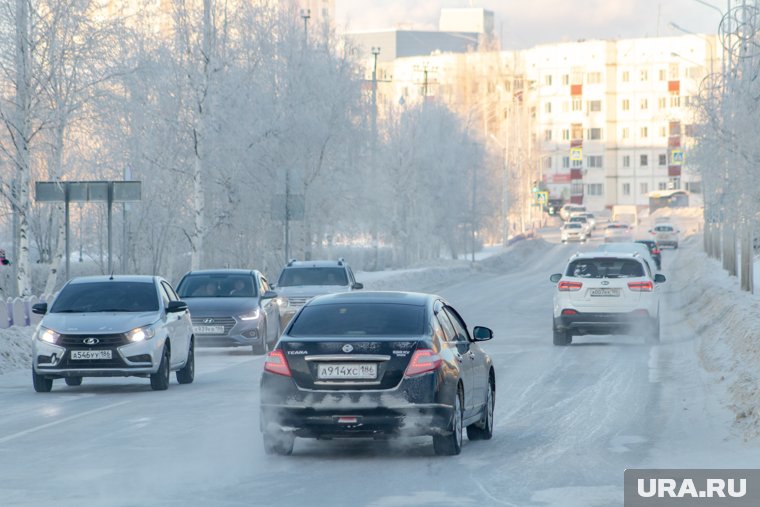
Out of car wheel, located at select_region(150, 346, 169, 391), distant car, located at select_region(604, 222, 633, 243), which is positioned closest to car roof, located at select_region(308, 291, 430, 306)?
car wheel, located at select_region(150, 346, 169, 391)

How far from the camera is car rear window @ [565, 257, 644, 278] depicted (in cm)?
2878

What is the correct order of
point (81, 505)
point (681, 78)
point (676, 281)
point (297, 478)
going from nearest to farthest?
point (81, 505)
point (297, 478)
point (676, 281)
point (681, 78)

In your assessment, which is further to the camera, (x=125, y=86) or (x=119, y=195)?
(x=125, y=86)

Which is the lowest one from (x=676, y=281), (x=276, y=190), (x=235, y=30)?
(x=676, y=281)

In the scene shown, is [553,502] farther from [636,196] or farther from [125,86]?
[636,196]

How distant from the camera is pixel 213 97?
157 feet

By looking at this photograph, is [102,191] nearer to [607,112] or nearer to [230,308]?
[230,308]

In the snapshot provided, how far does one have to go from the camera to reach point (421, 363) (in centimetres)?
1224

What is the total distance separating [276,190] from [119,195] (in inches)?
871

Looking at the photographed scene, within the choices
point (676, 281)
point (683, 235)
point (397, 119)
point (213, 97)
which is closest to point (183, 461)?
point (213, 97)

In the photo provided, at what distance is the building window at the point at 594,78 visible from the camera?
595 feet

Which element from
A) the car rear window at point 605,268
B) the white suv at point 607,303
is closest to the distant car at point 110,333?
the white suv at point 607,303

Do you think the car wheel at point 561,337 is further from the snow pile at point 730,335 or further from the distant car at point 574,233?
the distant car at point 574,233

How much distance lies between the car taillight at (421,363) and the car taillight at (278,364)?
40.2 inches
